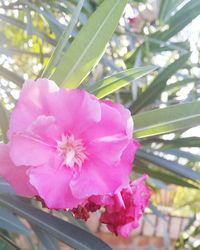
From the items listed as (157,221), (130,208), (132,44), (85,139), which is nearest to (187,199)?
(157,221)

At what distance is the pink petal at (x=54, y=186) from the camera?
575mm

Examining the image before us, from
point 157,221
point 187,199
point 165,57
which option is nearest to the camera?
point 165,57

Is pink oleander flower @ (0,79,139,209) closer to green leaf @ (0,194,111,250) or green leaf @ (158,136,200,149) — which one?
green leaf @ (0,194,111,250)

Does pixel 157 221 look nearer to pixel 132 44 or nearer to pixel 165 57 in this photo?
pixel 165 57

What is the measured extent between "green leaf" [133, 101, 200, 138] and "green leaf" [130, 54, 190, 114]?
406mm

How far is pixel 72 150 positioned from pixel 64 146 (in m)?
0.01

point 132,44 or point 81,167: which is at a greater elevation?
point 132,44

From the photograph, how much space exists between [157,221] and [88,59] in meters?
2.15

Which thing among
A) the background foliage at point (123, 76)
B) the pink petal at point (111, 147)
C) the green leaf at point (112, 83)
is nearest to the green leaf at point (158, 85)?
the background foliage at point (123, 76)

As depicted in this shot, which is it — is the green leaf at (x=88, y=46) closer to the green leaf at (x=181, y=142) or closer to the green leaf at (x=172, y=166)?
the green leaf at (x=172, y=166)

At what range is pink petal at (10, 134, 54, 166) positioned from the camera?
574 millimetres

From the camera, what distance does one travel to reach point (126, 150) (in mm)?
618

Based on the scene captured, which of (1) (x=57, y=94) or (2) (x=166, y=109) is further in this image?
(2) (x=166, y=109)

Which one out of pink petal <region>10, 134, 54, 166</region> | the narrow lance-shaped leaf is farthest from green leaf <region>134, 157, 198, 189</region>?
pink petal <region>10, 134, 54, 166</region>
